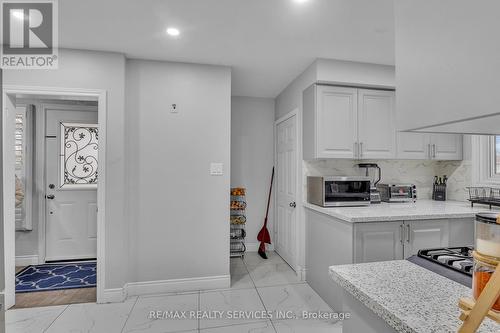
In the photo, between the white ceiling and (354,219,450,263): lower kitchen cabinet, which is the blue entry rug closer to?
the white ceiling

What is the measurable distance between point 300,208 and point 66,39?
9.69ft

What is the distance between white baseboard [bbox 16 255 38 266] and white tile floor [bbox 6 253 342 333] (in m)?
1.31

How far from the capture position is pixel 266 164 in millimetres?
4285

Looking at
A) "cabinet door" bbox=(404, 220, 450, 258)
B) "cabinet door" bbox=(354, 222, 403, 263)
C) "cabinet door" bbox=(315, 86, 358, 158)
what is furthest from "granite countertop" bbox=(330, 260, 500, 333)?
"cabinet door" bbox=(315, 86, 358, 158)

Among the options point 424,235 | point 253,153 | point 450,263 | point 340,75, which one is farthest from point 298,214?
point 450,263

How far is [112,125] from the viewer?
103 inches

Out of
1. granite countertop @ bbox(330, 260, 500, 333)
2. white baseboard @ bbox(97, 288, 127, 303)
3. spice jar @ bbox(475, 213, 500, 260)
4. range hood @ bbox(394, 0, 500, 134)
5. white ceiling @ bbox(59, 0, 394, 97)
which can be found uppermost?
white ceiling @ bbox(59, 0, 394, 97)

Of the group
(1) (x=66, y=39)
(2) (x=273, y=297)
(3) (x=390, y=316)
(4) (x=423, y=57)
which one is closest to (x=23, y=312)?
(2) (x=273, y=297)

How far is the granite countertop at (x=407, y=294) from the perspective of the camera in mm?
696

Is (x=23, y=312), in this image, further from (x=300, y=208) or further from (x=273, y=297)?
(x=300, y=208)

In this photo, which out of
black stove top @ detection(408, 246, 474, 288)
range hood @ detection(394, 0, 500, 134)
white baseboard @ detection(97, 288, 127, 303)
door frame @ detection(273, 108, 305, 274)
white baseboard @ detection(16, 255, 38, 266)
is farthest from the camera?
white baseboard @ detection(16, 255, 38, 266)

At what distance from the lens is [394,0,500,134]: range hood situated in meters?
0.52

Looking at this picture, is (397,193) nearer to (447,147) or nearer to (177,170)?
(447,147)

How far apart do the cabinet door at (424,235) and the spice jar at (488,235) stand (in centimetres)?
184
